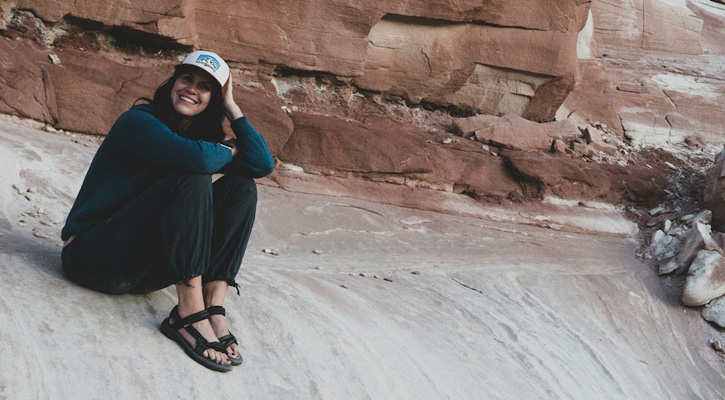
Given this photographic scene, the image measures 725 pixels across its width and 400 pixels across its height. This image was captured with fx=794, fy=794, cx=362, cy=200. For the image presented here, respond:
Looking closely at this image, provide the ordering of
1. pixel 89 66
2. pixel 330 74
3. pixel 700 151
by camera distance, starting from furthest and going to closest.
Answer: pixel 700 151 → pixel 330 74 → pixel 89 66

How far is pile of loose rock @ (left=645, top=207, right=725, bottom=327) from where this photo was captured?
6398mm

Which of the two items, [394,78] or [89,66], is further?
[394,78]

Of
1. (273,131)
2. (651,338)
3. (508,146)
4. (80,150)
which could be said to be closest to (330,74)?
(273,131)

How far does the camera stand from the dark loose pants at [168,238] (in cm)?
269

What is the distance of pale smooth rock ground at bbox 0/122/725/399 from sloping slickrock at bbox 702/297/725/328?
0.09 m

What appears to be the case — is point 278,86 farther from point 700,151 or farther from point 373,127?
point 700,151

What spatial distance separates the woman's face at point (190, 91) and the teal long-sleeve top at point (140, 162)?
11 centimetres

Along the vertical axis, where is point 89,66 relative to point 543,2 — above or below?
below

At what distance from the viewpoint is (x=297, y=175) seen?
7.69 meters

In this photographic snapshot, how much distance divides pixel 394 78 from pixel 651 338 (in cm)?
454

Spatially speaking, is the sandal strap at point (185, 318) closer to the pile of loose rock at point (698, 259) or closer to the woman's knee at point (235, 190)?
the woman's knee at point (235, 190)

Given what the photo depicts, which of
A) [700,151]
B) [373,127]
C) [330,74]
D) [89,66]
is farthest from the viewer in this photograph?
[700,151]

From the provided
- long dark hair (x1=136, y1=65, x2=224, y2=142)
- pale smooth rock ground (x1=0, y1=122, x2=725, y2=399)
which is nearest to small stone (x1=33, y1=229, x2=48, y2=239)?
pale smooth rock ground (x1=0, y1=122, x2=725, y2=399)

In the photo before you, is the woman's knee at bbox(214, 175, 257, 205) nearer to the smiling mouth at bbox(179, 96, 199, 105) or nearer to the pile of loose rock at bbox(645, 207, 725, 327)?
the smiling mouth at bbox(179, 96, 199, 105)
